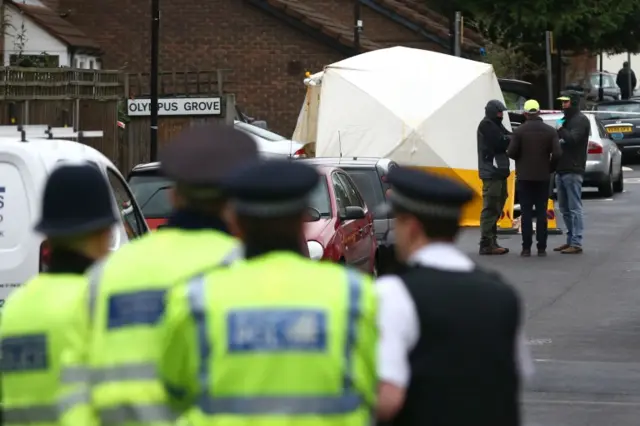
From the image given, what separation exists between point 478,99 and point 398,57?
150cm

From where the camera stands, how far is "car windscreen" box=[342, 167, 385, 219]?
1878cm

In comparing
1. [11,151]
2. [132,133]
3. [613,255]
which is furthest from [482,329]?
[132,133]

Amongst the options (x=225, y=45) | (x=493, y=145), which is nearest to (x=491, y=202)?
(x=493, y=145)

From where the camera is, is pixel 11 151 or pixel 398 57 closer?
pixel 11 151

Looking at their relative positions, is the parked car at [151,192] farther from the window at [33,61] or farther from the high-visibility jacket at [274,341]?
the window at [33,61]

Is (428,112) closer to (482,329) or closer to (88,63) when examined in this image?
(88,63)

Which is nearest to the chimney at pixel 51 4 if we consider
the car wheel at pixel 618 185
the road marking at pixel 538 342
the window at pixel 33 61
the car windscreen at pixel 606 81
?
the window at pixel 33 61

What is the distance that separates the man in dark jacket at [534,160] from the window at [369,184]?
73.2 inches

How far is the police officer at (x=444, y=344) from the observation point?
4410 millimetres

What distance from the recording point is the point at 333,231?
50.0ft

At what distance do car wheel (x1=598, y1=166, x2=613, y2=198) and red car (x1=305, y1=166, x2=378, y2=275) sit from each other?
13.2m

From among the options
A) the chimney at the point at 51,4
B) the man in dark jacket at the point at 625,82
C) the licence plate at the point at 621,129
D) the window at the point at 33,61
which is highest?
the man in dark jacket at the point at 625,82

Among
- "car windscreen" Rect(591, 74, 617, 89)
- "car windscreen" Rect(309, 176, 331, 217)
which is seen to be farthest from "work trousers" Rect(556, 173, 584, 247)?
"car windscreen" Rect(591, 74, 617, 89)

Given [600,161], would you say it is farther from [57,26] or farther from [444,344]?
[444,344]
